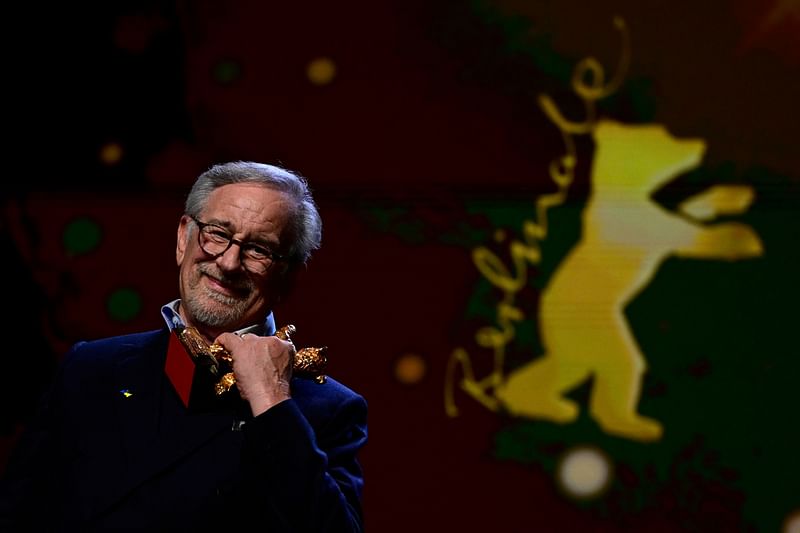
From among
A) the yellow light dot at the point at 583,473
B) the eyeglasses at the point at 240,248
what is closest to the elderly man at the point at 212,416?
the eyeglasses at the point at 240,248

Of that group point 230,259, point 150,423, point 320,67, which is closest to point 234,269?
point 230,259

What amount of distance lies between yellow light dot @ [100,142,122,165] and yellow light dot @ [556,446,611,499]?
67.5 inches

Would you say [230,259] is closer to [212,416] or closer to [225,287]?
[225,287]

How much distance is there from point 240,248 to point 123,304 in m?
1.66

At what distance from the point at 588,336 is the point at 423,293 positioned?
21.2 inches

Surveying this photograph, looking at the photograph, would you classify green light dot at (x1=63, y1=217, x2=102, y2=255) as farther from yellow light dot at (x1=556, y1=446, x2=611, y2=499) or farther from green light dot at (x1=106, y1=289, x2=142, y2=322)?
yellow light dot at (x1=556, y1=446, x2=611, y2=499)

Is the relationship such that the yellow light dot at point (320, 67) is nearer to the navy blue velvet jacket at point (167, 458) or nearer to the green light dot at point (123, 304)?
the green light dot at point (123, 304)

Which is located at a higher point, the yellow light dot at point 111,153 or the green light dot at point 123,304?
the yellow light dot at point 111,153

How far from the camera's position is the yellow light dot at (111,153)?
3104 mm

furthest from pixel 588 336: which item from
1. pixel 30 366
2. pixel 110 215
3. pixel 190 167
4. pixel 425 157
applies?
pixel 30 366

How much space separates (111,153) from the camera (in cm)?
311

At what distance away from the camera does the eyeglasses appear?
1.51m

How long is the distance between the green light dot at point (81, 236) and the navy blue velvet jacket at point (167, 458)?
1.60 m

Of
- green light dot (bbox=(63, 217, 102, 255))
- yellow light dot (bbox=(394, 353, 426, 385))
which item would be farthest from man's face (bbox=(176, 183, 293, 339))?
green light dot (bbox=(63, 217, 102, 255))
